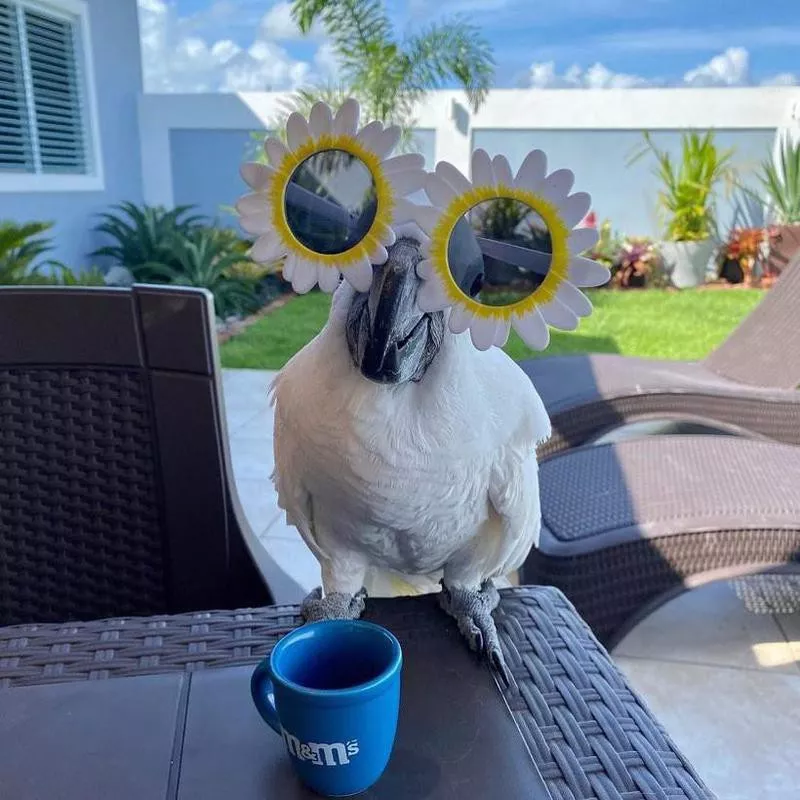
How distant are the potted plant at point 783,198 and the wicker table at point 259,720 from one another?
5.58 metres

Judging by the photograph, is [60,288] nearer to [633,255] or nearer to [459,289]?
[459,289]

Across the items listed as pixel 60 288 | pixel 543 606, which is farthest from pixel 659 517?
pixel 60 288

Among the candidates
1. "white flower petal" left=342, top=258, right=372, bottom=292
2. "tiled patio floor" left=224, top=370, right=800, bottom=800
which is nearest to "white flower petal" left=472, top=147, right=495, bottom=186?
"white flower petal" left=342, top=258, right=372, bottom=292

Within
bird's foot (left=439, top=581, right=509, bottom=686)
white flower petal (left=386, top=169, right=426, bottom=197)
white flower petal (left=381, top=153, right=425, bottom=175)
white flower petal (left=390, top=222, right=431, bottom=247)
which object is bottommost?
bird's foot (left=439, top=581, right=509, bottom=686)

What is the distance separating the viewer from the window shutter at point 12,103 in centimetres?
419

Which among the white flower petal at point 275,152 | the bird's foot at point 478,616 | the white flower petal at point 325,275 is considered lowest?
the bird's foot at point 478,616

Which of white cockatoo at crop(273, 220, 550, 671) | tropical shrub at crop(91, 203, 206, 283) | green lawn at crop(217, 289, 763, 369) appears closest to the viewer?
white cockatoo at crop(273, 220, 550, 671)

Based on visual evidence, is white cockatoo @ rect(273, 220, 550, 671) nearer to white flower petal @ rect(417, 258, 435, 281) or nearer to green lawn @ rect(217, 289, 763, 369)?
white flower petal @ rect(417, 258, 435, 281)

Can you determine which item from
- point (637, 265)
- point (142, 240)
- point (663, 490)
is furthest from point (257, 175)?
point (637, 265)

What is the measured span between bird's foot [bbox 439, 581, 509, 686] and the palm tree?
4456 mm

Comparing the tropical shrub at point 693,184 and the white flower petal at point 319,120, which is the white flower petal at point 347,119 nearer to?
the white flower petal at point 319,120

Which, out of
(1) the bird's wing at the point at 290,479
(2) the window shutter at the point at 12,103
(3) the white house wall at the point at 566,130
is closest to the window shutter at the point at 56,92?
(2) the window shutter at the point at 12,103

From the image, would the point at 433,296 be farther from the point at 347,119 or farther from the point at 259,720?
the point at 259,720

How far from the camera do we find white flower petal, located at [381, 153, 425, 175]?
1.76 feet
